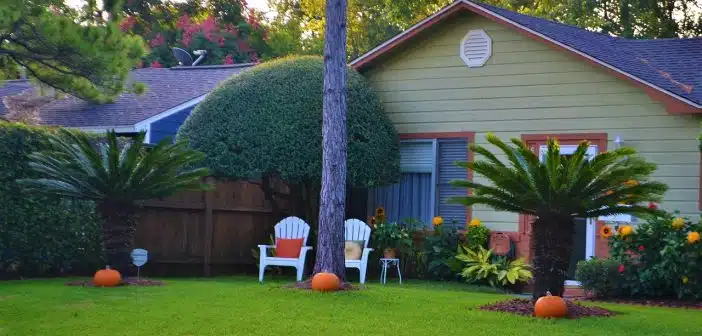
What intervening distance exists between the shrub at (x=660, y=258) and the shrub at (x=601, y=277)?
0.08 meters

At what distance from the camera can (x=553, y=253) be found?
991 cm

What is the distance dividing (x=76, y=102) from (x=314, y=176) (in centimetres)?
720

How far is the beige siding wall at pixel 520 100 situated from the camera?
13445mm

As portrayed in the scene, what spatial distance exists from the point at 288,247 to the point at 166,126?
532 centimetres

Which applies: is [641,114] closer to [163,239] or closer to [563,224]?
[563,224]

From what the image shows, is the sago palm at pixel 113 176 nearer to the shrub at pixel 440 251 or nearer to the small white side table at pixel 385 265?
the small white side table at pixel 385 265

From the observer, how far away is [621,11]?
73.8 feet

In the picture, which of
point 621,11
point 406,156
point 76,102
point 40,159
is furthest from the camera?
point 621,11

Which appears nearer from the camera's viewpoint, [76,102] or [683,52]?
[683,52]

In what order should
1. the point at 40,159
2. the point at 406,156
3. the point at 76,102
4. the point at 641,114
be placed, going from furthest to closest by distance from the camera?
the point at 76,102 < the point at 406,156 < the point at 641,114 < the point at 40,159

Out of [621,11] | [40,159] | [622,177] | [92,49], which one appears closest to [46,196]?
[40,159]

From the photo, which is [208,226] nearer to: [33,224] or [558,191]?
[33,224]

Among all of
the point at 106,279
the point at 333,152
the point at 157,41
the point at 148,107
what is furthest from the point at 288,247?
the point at 157,41

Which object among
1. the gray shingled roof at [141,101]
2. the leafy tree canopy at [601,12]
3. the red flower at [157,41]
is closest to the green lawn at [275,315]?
the gray shingled roof at [141,101]
